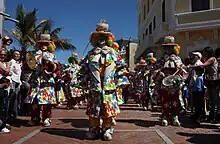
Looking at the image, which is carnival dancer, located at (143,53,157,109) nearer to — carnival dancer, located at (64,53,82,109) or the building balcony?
carnival dancer, located at (64,53,82,109)

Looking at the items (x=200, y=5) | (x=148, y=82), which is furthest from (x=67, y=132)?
(x=200, y=5)

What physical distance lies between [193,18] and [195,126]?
1300 centimetres

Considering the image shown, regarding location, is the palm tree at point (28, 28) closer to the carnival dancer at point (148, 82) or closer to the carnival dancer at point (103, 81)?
the carnival dancer at point (148, 82)

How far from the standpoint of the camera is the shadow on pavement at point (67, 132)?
589cm

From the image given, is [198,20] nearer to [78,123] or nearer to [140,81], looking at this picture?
[140,81]

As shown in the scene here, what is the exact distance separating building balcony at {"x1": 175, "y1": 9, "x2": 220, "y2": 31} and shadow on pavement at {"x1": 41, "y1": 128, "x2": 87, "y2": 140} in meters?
14.0

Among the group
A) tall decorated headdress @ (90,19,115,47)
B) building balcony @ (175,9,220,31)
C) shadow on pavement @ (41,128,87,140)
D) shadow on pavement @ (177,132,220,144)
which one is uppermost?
building balcony @ (175,9,220,31)

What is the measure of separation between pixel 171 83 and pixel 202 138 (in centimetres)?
159

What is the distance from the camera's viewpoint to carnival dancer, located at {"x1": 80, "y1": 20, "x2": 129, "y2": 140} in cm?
551

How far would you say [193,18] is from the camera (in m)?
18.9

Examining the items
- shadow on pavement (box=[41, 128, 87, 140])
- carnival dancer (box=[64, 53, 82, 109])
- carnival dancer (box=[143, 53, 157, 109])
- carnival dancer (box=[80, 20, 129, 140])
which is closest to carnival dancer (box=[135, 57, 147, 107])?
carnival dancer (box=[143, 53, 157, 109])

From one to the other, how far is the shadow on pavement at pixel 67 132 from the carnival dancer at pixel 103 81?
0.40 metres

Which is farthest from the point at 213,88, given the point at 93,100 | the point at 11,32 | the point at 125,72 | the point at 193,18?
the point at 11,32

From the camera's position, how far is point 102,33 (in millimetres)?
5738
